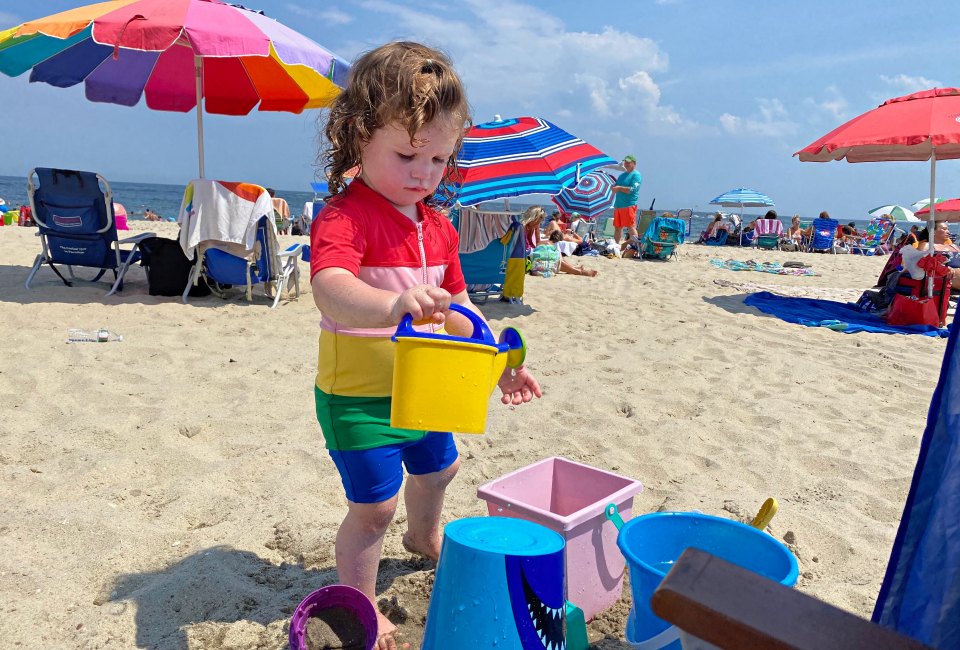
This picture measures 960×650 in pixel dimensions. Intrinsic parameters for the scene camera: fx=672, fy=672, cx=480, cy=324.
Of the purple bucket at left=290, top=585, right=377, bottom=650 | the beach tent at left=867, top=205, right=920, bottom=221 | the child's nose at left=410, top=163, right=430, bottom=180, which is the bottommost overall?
the purple bucket at left=290, top=585, right=377, bottom=650

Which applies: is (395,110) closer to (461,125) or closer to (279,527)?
(461,125)

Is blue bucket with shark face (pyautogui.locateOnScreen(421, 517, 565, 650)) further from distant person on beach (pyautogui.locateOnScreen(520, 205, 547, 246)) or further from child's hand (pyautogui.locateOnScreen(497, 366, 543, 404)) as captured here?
distant person on beach (pyautogui.locateOnScreen(520, 205, 547, 246))

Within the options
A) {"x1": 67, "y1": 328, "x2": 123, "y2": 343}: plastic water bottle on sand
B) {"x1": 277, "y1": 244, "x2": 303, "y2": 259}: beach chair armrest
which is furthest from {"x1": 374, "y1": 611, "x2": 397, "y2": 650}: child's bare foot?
{"x1": 277, "y1": 244, "x2": 303, "y2": 259}: beach chair armrest

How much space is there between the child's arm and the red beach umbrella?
6.35 meters

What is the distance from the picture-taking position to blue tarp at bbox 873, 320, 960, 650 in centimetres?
105

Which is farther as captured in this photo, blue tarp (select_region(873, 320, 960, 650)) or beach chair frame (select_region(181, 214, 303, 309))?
beach chair frame (select_region(181, 214, 303, 309))

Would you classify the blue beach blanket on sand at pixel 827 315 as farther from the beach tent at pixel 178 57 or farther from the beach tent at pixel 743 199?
the beach tent at pixel 743 199

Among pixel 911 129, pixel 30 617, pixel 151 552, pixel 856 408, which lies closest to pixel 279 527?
pixel 151 552

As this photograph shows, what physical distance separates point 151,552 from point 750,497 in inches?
85.8

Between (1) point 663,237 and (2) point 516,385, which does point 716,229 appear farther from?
(2) point 516,385

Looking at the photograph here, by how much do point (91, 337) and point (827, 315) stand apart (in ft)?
21.4

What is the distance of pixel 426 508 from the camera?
2.02 metres

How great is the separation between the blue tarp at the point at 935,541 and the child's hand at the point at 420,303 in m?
0.88

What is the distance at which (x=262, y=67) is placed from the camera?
7008 mm
